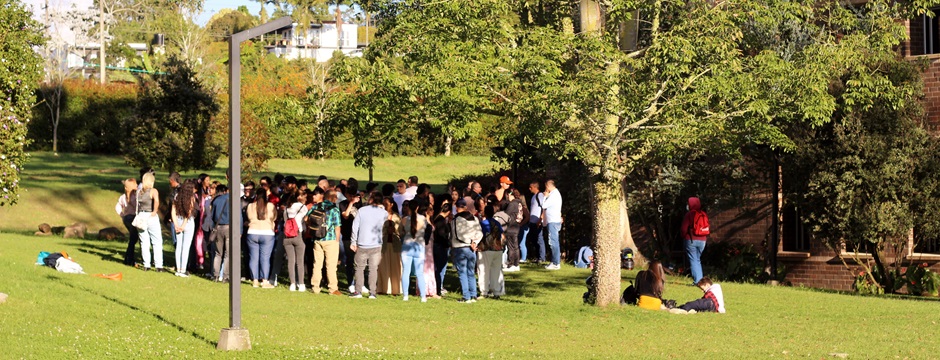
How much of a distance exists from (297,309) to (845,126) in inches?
408

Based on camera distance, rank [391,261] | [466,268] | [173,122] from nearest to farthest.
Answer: [466,268] → [391,261] → [173,122]

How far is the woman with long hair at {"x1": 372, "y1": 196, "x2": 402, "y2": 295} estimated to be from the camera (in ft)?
63.6

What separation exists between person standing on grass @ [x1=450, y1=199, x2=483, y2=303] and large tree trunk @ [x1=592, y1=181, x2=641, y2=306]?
1.78 m

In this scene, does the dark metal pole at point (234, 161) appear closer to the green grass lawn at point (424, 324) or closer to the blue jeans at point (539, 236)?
the green grass lawn at point (424, 324)

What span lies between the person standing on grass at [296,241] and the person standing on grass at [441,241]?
1.92 m

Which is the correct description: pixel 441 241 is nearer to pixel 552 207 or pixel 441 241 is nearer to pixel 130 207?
pixel 552 207

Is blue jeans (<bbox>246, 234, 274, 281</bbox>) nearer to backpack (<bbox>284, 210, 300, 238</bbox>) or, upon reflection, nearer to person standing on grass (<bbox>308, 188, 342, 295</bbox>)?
backpack (<bbox>284, 210, 300, 238</bbox>)

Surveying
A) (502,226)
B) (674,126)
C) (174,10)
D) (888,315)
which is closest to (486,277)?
(502,226)

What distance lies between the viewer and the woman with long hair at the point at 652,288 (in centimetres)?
1786

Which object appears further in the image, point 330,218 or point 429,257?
point 429,257

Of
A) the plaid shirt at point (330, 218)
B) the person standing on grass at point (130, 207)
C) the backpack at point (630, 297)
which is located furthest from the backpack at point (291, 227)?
the backpack at point (630, 297)

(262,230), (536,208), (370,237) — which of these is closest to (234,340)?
(370,237)

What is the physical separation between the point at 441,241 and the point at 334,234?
1.65 metres

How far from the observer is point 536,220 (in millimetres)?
24438
